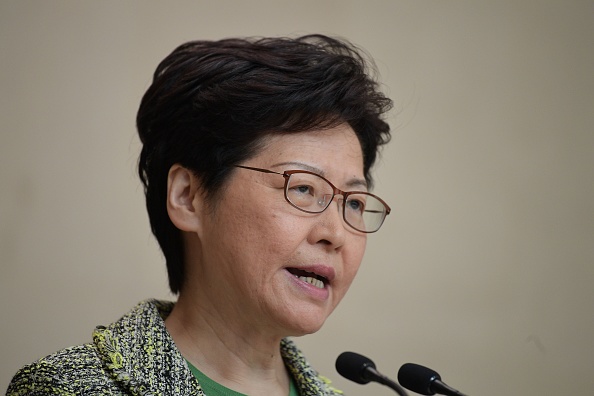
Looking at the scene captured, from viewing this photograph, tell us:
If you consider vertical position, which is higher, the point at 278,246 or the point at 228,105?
the point at 228,105

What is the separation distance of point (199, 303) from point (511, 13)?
81.5 inches

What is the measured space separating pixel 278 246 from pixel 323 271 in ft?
0.37

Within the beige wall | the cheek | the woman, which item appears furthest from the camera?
the beige wall

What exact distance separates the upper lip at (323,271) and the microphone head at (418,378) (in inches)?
9.3

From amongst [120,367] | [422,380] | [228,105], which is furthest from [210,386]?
[228,105]

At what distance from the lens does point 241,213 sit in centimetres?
159

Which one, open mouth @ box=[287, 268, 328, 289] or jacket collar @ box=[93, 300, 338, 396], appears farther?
open mouth @ box=[287, 268, 328, 289]

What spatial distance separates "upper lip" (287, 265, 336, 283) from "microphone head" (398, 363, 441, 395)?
24cm

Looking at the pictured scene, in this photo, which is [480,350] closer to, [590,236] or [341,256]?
[590,236]

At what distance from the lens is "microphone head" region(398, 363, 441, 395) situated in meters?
1.48

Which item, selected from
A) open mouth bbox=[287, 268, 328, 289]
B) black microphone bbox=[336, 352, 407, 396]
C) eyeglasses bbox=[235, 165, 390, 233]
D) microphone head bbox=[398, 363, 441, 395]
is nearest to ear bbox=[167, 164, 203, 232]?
eyeglasses bbox=[235, 165, 390, 233]

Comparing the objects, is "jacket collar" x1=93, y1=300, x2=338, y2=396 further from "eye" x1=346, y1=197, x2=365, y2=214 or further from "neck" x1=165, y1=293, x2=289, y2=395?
"eye" x1=346, y1=197, x2=365, y2=214

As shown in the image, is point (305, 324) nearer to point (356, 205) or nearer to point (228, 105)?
point (356, 205)

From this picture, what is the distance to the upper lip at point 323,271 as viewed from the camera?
1.60 metres
